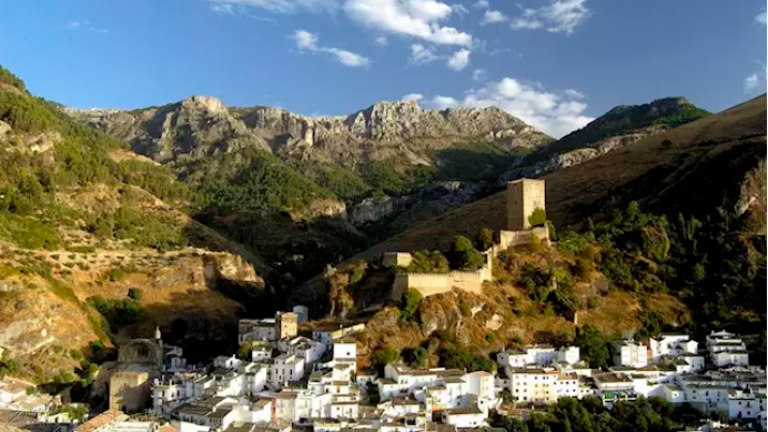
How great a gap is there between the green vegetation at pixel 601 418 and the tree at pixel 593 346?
452 centimetres

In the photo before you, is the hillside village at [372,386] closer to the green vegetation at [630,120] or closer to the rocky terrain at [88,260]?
the rocky terrain at [88,260]

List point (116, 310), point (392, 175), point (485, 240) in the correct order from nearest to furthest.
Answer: point (485, 240) < point (116, 310) < point (392, 175)

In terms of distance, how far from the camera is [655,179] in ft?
239

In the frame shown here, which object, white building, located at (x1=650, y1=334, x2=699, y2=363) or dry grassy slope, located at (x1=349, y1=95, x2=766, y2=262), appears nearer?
white building, located at (x1=650, y1=334, x2=699, y2=363)

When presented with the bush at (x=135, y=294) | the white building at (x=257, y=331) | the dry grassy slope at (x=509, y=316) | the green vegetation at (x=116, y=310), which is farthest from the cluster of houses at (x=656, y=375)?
the bush at (x=135, y=294)

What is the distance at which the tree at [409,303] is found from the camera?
4494 cm

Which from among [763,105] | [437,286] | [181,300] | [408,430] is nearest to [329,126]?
[763,105]

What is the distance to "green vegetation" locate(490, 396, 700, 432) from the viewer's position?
37.1 metres

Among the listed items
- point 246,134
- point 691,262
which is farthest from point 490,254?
point 246,134

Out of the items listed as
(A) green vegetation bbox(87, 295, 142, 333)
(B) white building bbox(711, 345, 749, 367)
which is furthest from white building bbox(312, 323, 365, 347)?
(B) white building bbox(711, 345, 749, 367)

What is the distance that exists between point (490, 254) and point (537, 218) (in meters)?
8.16

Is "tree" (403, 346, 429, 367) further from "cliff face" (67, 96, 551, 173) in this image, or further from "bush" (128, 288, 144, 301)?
"cliff face" (67, 96, 551, 173)

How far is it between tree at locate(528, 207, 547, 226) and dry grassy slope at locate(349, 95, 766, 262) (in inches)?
428

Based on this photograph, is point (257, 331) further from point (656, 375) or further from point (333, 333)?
point (656, 375)
